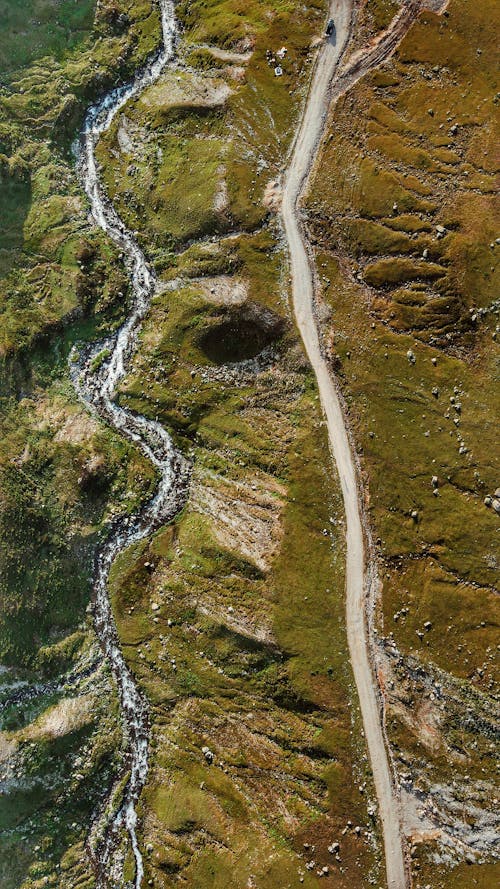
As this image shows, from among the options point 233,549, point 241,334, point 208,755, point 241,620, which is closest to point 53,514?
point 233,549

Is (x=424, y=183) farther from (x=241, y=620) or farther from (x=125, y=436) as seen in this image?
(x=241, y=620)

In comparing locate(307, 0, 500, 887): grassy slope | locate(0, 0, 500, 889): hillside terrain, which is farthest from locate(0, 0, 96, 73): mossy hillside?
locate(307, 0, 500, 887): grassy slope

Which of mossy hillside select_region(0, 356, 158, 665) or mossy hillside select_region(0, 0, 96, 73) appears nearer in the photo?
mossy hillside select_region(0, 356, 158, 665)

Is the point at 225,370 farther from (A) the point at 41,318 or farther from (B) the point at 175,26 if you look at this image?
(B) the point at 175,26

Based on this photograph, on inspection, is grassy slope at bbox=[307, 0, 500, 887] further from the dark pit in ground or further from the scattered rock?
the scattered rock

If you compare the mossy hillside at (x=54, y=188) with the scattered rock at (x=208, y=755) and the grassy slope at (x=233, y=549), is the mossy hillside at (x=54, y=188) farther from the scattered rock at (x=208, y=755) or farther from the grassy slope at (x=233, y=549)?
the scattered rock at (x=208, y=755)

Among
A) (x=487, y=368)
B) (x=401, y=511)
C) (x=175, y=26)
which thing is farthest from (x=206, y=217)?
(x=401, y=511)
